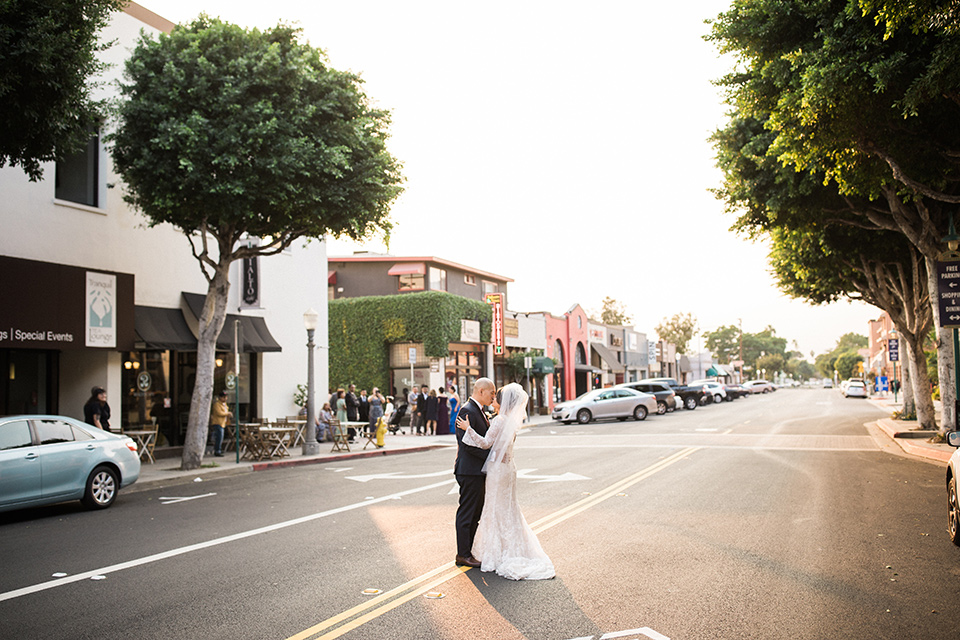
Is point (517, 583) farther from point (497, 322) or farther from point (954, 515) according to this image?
point (497, 322)

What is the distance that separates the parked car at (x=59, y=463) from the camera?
10141 millimetres

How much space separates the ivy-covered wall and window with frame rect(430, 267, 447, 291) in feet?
7.06

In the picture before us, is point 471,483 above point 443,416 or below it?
above

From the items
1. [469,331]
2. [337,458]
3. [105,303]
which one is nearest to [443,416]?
[337,458]

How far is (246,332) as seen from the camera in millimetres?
21078

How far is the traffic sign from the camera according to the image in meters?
16.4

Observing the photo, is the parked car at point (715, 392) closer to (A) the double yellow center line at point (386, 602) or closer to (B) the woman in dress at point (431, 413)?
(B) the woman in dress at point (431, 413)

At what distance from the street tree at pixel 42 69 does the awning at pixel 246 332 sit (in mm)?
8569

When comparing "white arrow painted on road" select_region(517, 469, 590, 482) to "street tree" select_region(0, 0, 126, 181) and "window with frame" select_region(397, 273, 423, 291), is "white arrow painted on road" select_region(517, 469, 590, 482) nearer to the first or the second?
"street tree" select_region(0, 0, 126, 181)

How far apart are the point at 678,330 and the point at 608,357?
3047 centimetres

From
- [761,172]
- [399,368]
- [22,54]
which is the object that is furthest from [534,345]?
[22,54]

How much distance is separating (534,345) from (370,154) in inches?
1141

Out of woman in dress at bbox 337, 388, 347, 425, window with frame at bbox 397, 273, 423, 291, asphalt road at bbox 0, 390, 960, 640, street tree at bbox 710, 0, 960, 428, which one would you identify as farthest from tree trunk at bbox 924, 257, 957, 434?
window with frame at bbox 397, 273, 423, 291

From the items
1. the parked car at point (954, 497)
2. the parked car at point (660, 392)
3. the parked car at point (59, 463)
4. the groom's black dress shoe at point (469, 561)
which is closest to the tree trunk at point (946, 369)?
the parked car at point (954, 497)
